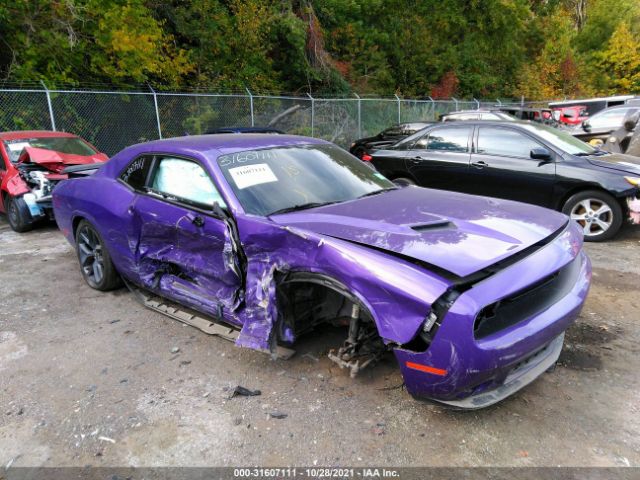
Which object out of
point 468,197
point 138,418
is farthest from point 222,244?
point 468,197

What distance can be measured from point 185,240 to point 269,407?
4.62 ft

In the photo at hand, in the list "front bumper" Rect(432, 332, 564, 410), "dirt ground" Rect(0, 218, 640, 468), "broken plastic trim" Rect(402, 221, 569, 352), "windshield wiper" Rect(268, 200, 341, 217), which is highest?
"windshield wiper" Rect(268, 200, 341, 217)

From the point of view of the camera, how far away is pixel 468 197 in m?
3.53

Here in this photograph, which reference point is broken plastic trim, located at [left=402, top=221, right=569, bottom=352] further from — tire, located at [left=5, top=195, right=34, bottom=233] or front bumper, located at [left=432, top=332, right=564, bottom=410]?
tire, located at [left=5, top=195, right=34, bottom=233]

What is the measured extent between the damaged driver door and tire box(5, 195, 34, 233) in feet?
13.8

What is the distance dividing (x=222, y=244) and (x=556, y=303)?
2.12 metres

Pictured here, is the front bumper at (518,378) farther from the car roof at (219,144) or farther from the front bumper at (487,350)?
the car roof at (219,144)

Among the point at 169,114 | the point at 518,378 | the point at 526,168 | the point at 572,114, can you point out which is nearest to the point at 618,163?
the point at 526,168

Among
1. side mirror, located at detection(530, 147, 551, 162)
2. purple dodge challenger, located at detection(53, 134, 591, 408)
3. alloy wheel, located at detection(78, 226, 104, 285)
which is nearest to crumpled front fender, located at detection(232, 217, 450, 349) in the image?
purple dodge challenger, located at detection(53, 134, 591, 408)

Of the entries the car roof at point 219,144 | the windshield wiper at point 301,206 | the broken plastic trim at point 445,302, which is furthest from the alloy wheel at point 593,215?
the broken plastic trim at point 445,302

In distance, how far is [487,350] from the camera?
7.22ft

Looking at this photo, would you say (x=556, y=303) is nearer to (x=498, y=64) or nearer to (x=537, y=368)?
(x=537, y=368)

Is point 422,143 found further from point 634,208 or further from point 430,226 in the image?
point 430,226

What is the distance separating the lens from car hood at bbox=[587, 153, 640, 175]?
5809 mm
